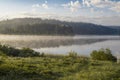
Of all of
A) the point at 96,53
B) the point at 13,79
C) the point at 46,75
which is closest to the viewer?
the point at 13,79

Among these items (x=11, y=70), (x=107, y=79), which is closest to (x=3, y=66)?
(x=11, y=70)

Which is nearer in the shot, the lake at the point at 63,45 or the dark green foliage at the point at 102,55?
the dark green foliage at the point at 102,55

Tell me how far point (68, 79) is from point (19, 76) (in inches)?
127

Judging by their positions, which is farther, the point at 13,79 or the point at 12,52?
the point at 12,52

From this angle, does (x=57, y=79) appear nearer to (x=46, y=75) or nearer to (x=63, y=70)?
(x=46, y=75)

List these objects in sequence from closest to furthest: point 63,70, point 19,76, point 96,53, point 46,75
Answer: point 19,76 → point 46,75 → point 63,70 → point 96,53

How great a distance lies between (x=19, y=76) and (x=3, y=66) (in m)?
3.03

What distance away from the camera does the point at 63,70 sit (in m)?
25.2

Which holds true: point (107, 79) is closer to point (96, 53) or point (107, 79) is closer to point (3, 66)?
point (3, 66)

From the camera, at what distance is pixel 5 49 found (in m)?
48.4

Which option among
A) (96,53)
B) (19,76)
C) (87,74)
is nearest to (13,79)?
(19,76)

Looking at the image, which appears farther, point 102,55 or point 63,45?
point 63,45

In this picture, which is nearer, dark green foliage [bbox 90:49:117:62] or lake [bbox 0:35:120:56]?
dark green foliage [bbox 90:49:117:62]

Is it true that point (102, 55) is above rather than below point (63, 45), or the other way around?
above
